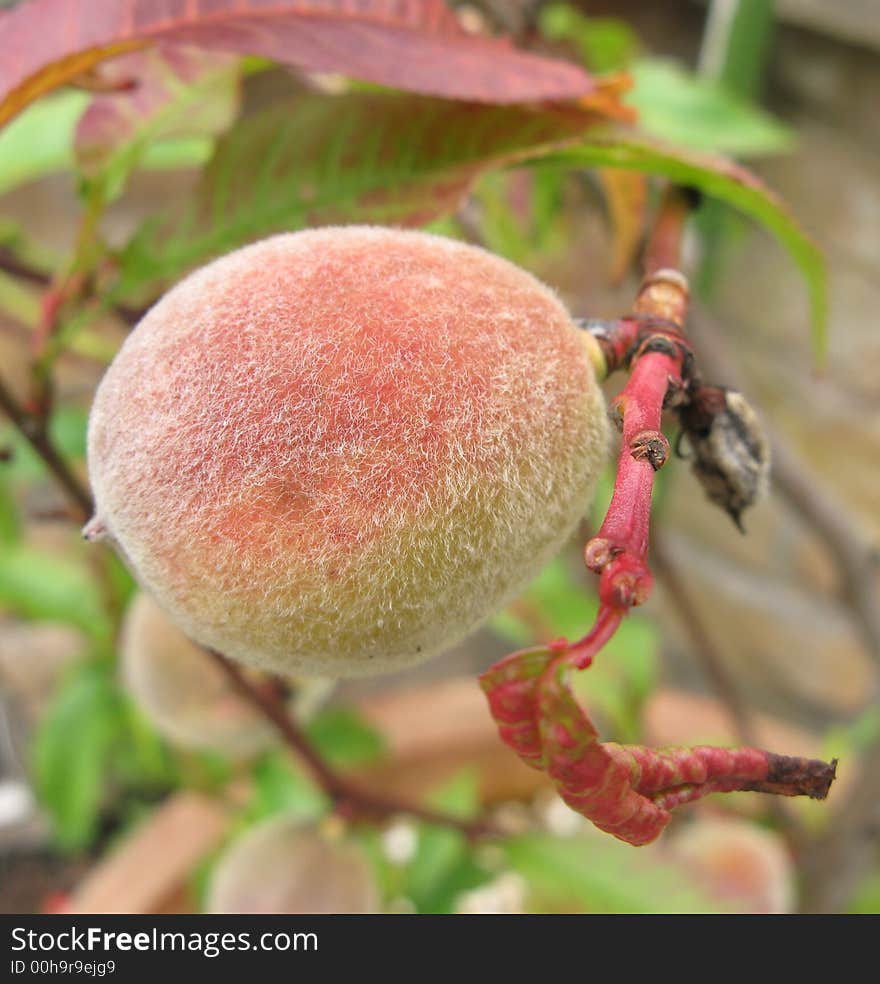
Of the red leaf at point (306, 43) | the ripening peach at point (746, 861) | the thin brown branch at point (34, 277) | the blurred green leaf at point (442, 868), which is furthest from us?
the blurred green leaf at point (442, 868)

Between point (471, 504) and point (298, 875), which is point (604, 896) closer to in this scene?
point (298, 875)

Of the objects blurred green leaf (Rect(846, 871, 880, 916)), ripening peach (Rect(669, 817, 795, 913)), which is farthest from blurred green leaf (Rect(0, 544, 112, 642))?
blurred green leaf (Rect(846, 871, 880, 916))

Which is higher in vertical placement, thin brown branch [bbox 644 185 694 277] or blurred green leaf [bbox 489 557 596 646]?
thin brown branch [bbox 644 185 694 277]

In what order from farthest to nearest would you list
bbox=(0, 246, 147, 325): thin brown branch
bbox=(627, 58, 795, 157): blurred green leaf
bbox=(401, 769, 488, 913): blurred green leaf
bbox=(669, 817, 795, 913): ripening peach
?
bbox=(401, 769, 488, 913): blurred green leaf < bbox=(669, 817, 795, 913): ripening peach < bbox=(627, 58, 795, 157): blurred green leaf < bbox=(0, 246, 147, 325): thin brown branch

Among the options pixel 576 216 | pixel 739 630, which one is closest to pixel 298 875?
pixel 576 216

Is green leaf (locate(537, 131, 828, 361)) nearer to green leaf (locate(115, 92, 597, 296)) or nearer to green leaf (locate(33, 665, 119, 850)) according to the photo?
green leaf (locate(115, 92, 597, 296))

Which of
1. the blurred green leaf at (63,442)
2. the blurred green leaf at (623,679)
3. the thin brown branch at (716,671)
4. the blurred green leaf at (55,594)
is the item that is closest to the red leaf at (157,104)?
the blurred green leaf at (63,442)

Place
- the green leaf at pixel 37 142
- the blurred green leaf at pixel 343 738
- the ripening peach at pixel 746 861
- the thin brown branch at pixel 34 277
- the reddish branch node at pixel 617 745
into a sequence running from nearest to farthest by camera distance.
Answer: the reddish branch node at pixel 617 745 < the thin brown branch at pixel 34 277 < the green leaf at pixel 37 142 < the ripening peach at pixel 746 861 < the blurred green leaf at pixel 343 738

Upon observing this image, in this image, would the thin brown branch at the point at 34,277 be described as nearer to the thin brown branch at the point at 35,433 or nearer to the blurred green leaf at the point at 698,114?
the thin brown branch at the point at 35,433
